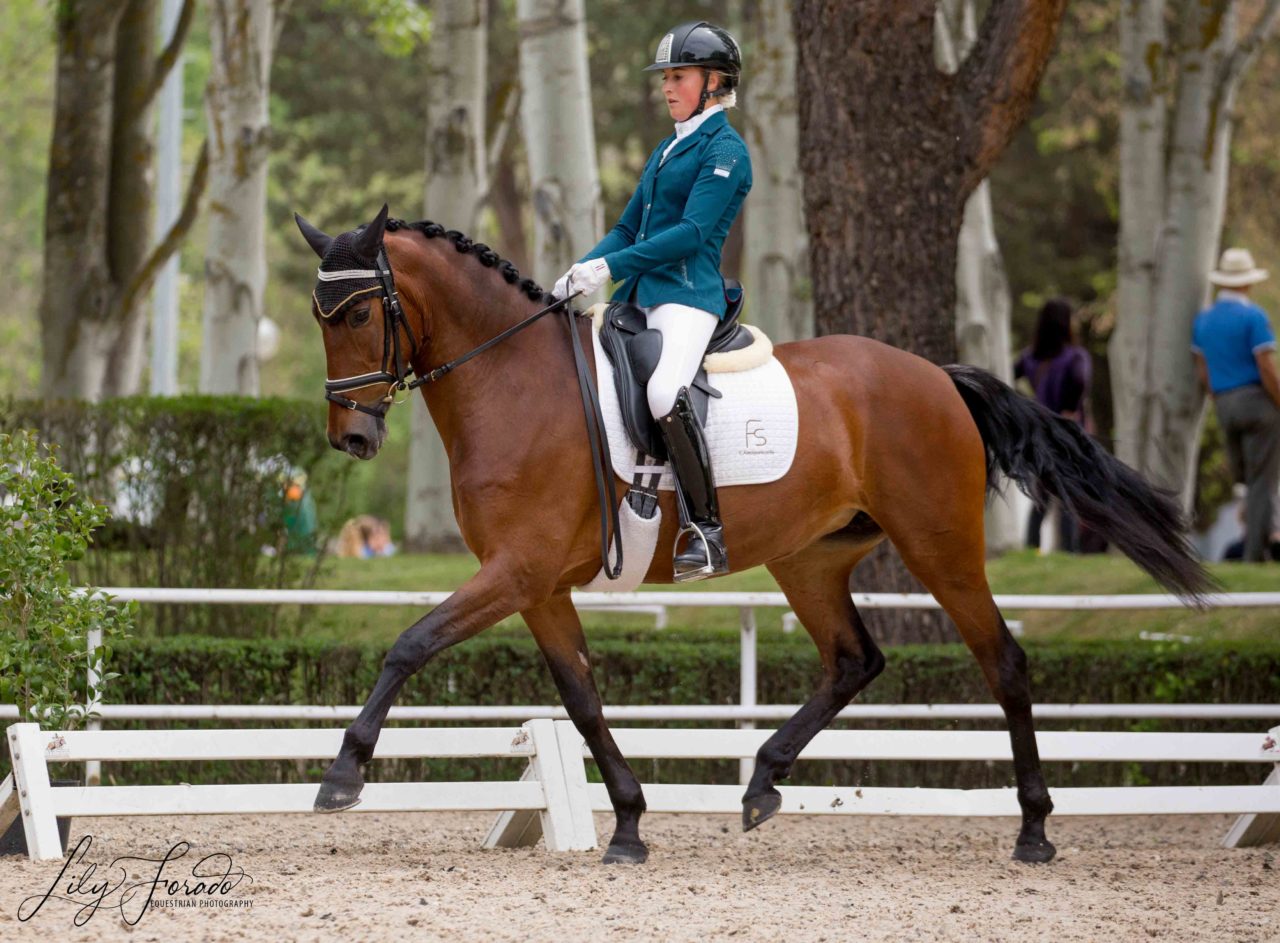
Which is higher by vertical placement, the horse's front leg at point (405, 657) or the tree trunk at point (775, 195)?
the tree trunk at point (775, 195)

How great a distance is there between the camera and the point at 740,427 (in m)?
6.20

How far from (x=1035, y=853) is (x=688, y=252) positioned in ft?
9.26

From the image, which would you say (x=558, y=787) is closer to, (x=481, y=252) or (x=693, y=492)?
(x=693, y=492)

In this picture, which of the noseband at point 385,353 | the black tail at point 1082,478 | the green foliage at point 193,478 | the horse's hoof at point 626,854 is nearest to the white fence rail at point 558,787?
the horse's hoof at point 626,854

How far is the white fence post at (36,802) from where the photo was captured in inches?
228

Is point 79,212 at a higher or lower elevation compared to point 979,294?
higher

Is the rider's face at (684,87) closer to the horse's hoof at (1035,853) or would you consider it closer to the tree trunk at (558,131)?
the horse's hoof at (1035,853)

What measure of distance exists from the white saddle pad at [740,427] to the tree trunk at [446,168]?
8.71m

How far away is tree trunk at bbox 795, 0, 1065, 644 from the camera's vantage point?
9133mm

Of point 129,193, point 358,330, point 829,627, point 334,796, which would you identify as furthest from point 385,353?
point 129,193

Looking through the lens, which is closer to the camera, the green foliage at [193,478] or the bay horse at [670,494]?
the bay horse at [670,494]

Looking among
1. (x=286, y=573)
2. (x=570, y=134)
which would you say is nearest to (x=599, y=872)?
(x=286, y=573)

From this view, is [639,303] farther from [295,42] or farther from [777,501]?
Result: [295,42]

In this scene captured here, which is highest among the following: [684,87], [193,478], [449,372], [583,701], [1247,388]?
[684,87]
